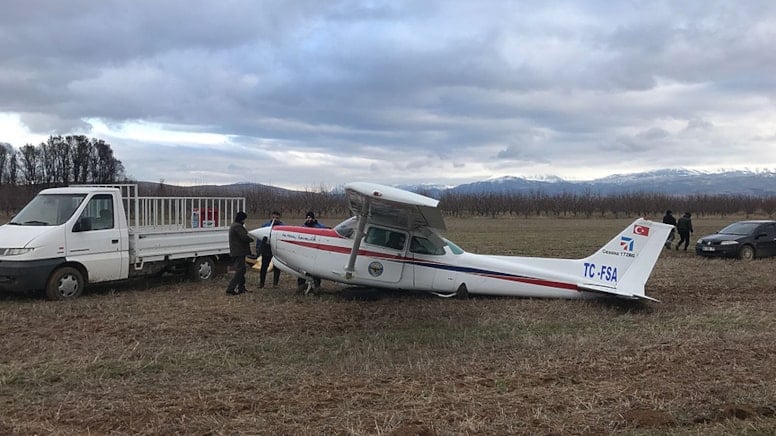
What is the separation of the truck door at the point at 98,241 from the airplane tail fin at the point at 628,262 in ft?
31.6

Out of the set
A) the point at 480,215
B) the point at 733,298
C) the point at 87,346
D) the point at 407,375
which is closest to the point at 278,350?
the point at 407,375

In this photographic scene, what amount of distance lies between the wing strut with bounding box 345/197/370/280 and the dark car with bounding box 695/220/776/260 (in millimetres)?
15163

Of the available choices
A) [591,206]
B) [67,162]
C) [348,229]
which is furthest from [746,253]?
[67,162]

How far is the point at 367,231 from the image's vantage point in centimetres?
1170

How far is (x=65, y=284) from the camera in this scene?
11.0m

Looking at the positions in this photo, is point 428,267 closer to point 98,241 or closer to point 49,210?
point 98,241

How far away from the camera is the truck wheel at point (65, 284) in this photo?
424 inches

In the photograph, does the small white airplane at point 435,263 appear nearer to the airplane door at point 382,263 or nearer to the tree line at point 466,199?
the airplane door at point 382,263

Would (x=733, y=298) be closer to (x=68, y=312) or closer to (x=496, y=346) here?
(x=496, y=346)

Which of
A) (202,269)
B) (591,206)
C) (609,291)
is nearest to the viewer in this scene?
(609,291)

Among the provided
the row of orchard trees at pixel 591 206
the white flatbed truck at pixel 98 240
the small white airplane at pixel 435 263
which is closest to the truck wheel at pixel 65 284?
the white flatbed truck at pixel 98 240

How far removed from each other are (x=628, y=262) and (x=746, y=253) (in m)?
11.9

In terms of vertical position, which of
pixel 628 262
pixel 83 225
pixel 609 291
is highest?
pixel 83 225

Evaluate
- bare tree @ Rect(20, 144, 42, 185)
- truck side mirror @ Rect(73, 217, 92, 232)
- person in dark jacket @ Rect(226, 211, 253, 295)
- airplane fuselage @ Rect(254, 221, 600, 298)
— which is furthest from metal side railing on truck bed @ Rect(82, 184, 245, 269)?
bare tree @ Rect(20, 144, 42, 185)
